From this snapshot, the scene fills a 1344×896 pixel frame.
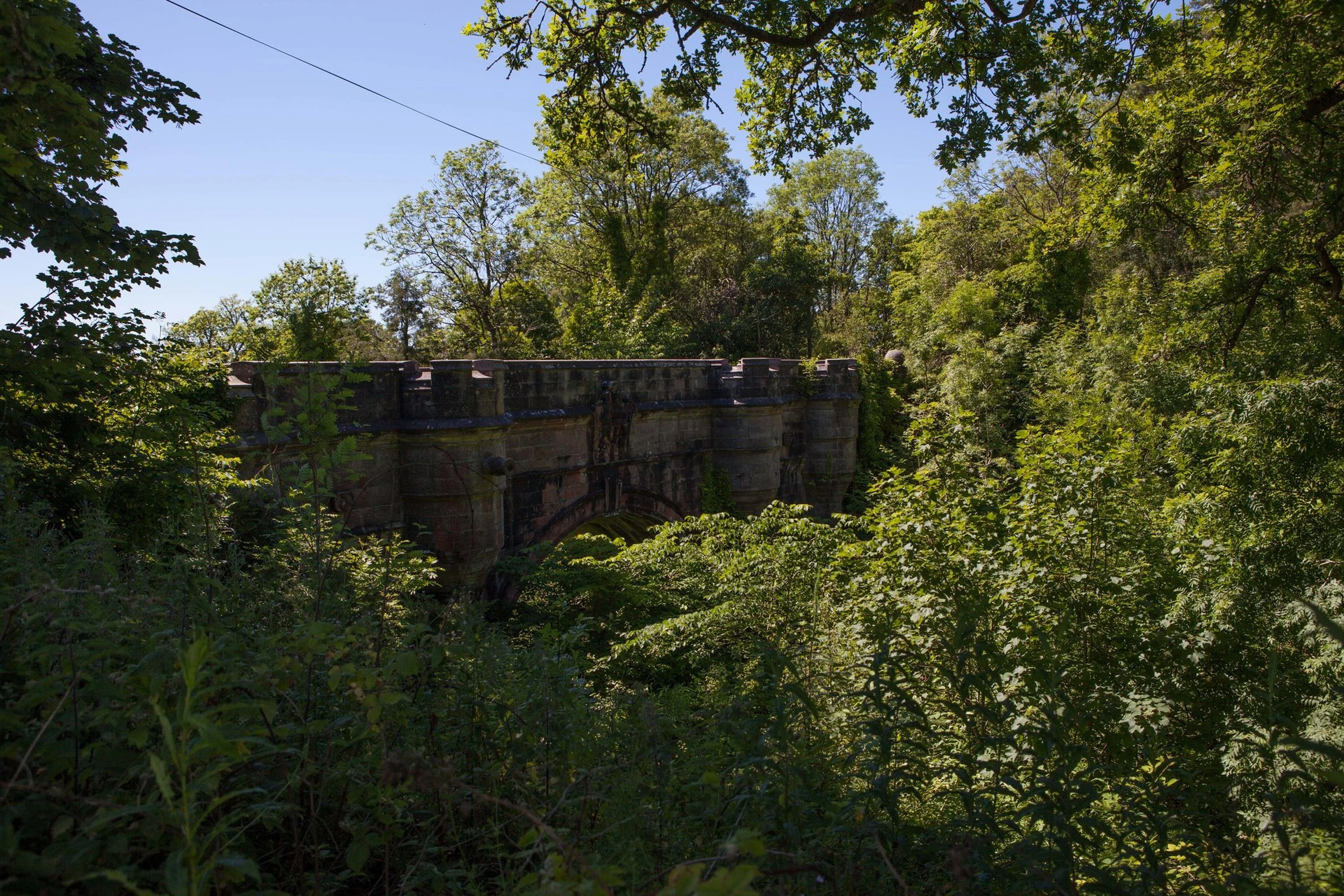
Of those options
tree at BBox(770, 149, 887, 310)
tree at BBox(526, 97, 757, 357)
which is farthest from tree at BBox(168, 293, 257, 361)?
tree at BBox(770, 149, 887, 310)

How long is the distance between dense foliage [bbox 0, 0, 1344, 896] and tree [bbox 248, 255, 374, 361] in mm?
11131

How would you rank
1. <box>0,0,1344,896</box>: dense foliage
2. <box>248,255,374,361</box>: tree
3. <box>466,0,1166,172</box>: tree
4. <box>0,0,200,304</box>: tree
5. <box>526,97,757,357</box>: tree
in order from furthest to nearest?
1. <box>526,97,757,357</box>: tree
2. <box>248,255,374,361</box>: tree
3. <box>466,0,1166,172</box>: tree
4. <box>0,0,200,304</box>: tree
5. <box>0,0,1344,896</box>: dense foliage

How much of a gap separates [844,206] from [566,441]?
113ft

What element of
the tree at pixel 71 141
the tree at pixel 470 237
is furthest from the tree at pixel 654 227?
the tree at pixel 71 141

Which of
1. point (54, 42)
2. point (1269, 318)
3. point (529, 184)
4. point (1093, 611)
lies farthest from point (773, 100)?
point (529, 184)

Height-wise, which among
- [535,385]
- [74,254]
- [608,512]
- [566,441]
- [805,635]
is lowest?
[608,512]

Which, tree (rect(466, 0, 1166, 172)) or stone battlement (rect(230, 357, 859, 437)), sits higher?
tree (rect(466, 0, 1166, 172))

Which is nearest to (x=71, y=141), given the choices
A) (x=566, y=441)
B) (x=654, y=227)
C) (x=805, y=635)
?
(x=805, y=635)

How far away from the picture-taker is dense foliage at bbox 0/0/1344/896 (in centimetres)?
193

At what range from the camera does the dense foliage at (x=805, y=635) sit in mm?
1933

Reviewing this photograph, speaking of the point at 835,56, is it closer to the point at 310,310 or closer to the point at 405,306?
the point at 310,310

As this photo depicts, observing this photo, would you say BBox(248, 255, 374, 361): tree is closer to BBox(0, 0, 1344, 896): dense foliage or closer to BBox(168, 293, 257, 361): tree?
BBox(168, 293, 257, 361): tree

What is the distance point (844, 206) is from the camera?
4350 cm

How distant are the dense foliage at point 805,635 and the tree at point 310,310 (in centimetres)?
1113
